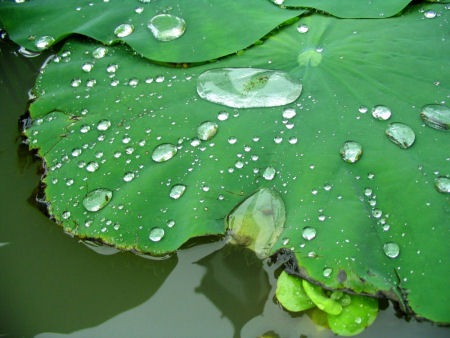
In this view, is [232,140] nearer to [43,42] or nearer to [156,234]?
[156,234]

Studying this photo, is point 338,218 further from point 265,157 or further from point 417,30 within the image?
point 417,30

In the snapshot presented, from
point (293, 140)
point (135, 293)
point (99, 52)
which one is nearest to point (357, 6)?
point (293, 140)

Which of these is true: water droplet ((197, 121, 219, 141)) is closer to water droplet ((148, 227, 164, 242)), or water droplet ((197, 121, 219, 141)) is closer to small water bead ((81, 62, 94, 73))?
water droplet ((148, 227, 164, 242))

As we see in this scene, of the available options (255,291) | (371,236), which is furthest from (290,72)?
(255,291)

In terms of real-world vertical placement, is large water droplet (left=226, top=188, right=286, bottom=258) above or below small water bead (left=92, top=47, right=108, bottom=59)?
below

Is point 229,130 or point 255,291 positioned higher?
point 229,130

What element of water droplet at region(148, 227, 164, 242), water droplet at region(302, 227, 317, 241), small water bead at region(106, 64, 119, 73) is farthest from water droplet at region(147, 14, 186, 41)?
water droplet at region(302, 227, 317, 241)

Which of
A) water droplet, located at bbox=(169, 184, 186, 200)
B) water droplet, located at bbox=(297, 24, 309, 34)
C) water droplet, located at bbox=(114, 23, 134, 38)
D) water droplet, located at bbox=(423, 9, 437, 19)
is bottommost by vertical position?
water droplet, located at bbox=(169, 184, 186, 200)
